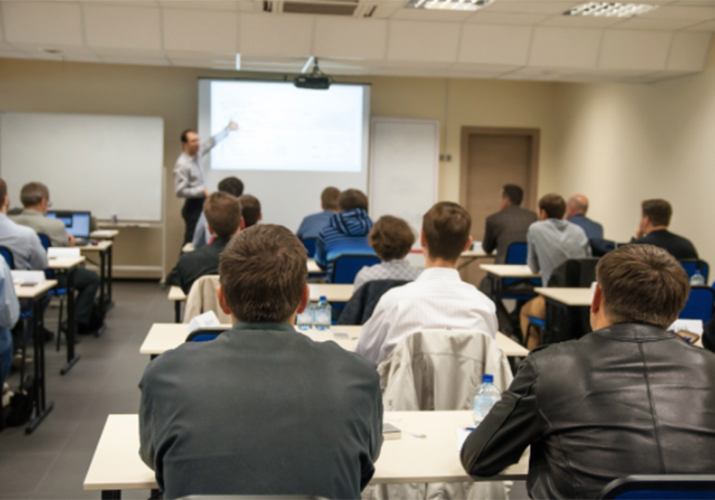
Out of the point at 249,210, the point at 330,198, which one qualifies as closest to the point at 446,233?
the point at 249,210

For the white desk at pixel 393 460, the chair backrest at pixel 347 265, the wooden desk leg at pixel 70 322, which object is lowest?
the wooden desk leg at pixel 70 322

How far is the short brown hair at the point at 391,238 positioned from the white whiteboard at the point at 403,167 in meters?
5.16

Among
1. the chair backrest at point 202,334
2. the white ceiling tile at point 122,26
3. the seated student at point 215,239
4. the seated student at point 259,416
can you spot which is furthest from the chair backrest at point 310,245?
the seated student at point 259,416

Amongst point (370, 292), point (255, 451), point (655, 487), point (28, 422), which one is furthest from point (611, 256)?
point (28, 422)

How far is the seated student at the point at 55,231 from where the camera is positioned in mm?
5270

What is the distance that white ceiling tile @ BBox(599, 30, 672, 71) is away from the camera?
606 centimetres

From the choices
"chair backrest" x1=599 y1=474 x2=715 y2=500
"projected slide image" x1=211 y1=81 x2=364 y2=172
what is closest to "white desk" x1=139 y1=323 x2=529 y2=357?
"chair backrest" x1=599 y1=474 x2=715 y2=500

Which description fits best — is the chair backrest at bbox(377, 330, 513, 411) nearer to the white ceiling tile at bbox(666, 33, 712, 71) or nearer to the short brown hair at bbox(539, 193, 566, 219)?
the short brown hair at bbox(539, 193, 566, 219)

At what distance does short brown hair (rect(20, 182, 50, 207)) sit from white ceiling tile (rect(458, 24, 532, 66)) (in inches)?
146

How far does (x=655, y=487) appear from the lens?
46.5 inches

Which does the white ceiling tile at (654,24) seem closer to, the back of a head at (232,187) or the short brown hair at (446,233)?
the back of a head at (232,187)

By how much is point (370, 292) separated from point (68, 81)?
6.75m

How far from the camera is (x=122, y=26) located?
5520 mm

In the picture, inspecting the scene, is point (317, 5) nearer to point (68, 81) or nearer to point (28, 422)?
point (28, 422)
